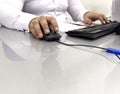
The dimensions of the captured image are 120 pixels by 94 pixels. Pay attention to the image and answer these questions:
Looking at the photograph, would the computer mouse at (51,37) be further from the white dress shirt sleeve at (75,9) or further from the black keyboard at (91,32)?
the white dress shirt sleeve at (75,9)

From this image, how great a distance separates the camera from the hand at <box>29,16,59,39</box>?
822 millimetres

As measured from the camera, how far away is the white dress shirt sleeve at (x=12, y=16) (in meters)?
1.01

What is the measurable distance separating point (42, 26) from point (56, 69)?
33 cm

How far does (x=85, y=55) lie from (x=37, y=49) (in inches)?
6.4

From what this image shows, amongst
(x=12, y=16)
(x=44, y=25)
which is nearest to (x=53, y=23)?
(x=44, y=25)

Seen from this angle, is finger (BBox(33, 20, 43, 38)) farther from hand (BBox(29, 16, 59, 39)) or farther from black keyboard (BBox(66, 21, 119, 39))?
black keyboard (BBox(66, 21, 119, 39))

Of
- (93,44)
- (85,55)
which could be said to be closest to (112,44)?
(93,44)

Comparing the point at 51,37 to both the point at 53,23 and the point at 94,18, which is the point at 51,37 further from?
the point at 94,18

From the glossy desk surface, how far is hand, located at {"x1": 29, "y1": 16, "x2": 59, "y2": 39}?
38 millimetres

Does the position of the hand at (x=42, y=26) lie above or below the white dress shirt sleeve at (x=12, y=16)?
above

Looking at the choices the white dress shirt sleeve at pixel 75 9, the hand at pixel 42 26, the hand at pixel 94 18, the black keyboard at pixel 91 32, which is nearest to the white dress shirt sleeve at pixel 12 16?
the hand at pixel 42 26

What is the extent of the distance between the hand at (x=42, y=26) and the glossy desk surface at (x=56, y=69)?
4 cm

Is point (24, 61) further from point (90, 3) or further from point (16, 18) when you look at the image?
point (90, 3)

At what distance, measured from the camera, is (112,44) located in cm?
78
